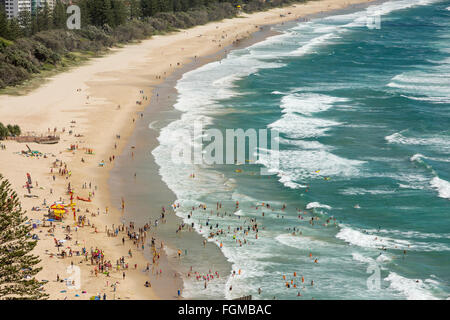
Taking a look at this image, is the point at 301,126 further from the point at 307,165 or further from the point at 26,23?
the point at 26,23

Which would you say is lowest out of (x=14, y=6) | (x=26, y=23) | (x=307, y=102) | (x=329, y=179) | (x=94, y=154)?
(x=329, y=179)

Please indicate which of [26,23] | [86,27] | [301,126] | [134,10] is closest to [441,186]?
[301,126]

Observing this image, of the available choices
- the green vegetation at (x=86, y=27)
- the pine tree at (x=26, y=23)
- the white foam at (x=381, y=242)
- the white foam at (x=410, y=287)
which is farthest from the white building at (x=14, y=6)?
the white foam at (x=410, y=287)

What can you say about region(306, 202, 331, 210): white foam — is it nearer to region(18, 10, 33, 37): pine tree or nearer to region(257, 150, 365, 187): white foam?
region(257, 150, 365, 187): white foam

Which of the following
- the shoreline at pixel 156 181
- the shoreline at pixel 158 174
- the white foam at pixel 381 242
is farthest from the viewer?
the white foam at pixel 381 242

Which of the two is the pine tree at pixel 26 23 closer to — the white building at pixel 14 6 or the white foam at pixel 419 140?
the white building at pixel 14 6

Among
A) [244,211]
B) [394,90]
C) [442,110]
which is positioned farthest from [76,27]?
[244,211]
